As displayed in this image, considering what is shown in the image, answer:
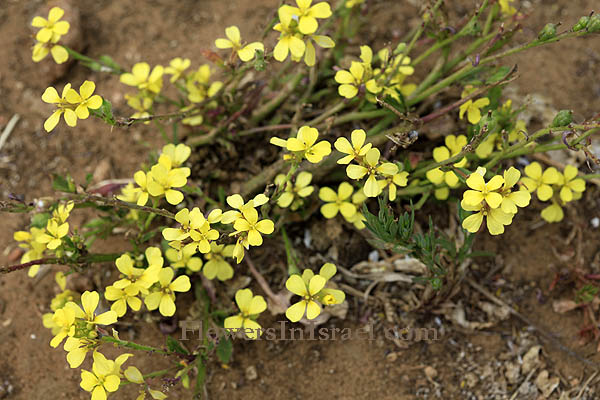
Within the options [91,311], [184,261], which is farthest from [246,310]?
[91,311]

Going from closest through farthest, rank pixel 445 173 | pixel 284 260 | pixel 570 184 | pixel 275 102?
pixel 445 173 < pixel 570 184 < pixel 284 260 < pixel 275 102

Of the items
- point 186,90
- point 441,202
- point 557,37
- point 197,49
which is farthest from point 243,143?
point 557,37

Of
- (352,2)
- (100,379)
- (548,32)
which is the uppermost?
(548,32)

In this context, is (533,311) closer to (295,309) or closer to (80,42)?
(295,309)

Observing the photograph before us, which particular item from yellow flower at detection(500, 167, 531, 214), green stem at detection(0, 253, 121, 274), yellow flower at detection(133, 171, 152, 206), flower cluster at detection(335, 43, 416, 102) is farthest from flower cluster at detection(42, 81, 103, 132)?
yellow flower at detection(500, 167, 531, 214)

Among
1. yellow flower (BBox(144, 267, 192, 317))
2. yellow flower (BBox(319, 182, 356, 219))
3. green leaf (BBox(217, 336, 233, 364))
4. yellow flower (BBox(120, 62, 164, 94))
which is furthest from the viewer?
yellow flower (BBox(120, 62, 164, 94))

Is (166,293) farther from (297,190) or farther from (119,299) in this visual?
(297,190)

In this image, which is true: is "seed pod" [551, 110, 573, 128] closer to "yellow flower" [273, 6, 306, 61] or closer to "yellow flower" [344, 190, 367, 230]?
"yellow flower" [344, 190, 367, 230]
